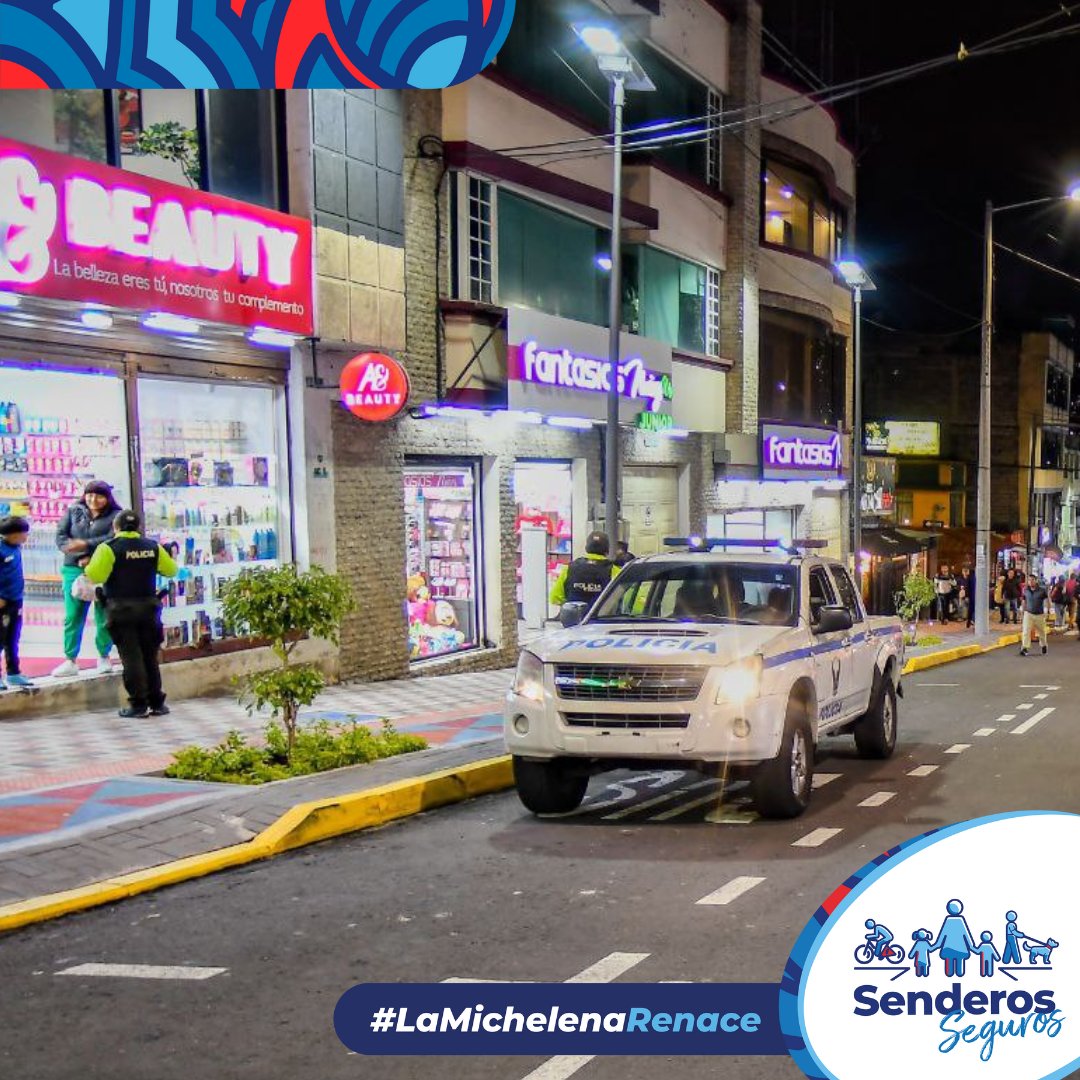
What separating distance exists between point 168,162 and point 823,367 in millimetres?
21691

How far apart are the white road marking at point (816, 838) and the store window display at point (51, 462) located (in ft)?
25.9

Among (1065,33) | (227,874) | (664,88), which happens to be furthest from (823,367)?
(227,874)

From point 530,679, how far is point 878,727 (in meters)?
4.18

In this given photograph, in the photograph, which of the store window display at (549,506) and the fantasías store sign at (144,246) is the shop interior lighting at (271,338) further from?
the store window display at (549,506)

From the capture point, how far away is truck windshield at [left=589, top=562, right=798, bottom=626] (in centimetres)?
1012

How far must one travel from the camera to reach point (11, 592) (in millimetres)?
12367

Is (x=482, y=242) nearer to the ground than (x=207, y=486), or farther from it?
farther from it

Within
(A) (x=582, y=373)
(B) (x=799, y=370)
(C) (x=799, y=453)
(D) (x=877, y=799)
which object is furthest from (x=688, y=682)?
(B) (x=799, y=370)

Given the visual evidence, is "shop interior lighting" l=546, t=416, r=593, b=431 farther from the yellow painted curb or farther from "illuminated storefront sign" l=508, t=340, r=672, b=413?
the yellow painted curb

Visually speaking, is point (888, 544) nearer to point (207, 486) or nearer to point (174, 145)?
point (207, 486)

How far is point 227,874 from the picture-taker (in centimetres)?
775

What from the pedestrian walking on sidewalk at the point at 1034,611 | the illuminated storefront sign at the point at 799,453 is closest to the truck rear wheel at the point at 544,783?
the illuminated storefront sign at the point at 799,453

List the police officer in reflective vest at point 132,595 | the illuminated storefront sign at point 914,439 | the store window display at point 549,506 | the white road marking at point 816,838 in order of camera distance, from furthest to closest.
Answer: the illuminated storefront sign at point 914,439
the store window display at point 549,506
the police officer in reflective vest at point 132,595
the white road marking at point 816,838

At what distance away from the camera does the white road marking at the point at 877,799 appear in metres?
9.70
